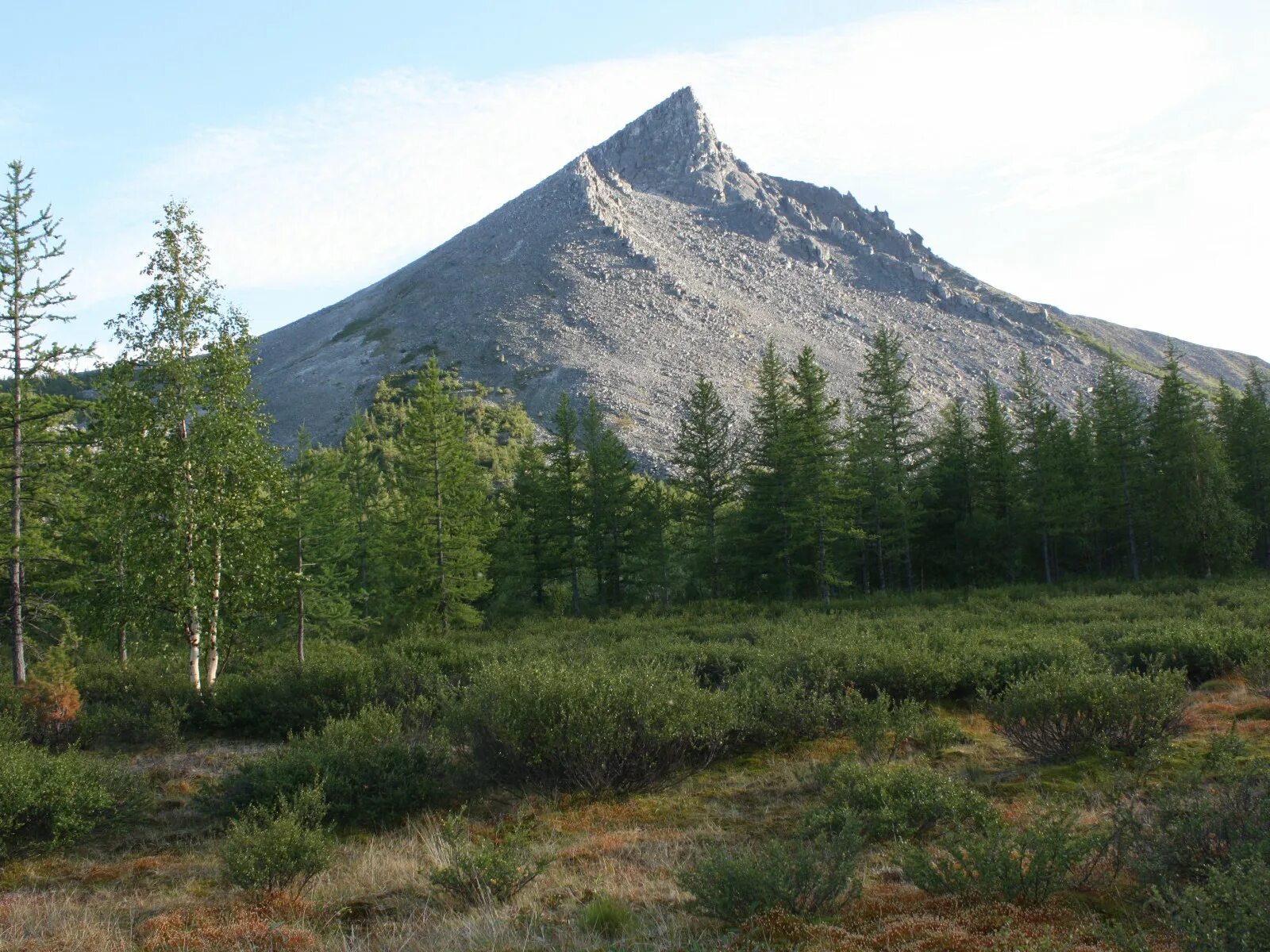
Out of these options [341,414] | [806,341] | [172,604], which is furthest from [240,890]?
[806,341]

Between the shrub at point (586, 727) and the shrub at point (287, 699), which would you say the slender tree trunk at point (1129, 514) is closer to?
the shrub at point (586, 727)

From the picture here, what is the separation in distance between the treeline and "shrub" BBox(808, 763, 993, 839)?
42.4ft

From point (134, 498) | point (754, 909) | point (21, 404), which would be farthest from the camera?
point (21, 404)

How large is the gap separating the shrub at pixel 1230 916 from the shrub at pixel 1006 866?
120 centimetres

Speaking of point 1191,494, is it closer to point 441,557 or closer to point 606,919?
point 441,557

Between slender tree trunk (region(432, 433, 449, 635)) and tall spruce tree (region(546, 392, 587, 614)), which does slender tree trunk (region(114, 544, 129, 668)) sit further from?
tall spruce tree (region(546, 392, 587, 614))

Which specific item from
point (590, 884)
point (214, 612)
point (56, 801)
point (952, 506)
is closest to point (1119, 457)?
point (952, 506)

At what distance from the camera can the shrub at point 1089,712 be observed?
9.05 meters

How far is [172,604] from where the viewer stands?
15.9 m

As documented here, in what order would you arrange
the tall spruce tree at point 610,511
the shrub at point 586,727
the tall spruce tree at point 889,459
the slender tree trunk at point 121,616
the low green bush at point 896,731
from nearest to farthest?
the shrub at point 586,727 < the low green bush at point 896,731 < the slender tree trunk at point 121,616 < the tall spruce tree at point 889,459 < the tall spruce tree at point 610,511

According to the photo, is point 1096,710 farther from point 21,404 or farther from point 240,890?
point 21,404

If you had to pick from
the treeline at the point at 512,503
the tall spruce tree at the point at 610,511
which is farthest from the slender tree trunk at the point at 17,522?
the tall spruce tree at the point at 610,511

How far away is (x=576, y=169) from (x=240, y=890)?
587 feet

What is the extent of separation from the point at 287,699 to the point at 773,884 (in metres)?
12.1
